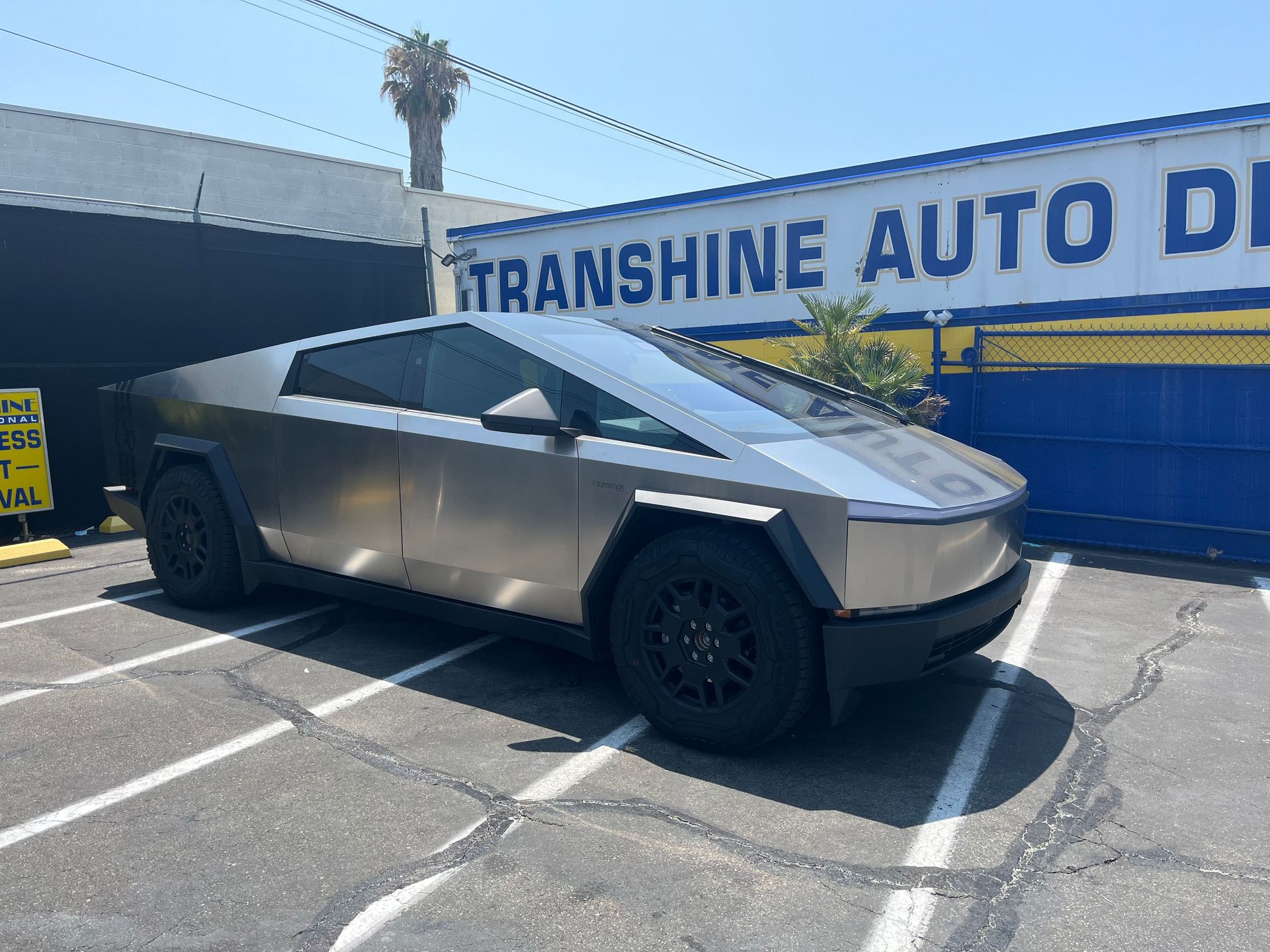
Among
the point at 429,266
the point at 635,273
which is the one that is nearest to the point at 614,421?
the point at 635,273

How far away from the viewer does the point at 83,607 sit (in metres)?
5.56

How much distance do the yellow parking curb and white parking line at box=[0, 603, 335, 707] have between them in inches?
127

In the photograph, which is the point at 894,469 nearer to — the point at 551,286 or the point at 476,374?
the point at 476,374

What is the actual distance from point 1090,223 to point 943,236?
129 cm

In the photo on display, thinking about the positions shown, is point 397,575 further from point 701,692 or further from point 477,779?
point 701,692

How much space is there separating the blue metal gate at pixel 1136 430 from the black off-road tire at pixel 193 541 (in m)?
6.71

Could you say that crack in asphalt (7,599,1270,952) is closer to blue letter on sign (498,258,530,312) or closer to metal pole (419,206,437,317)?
blue letter on sign (498,258,530,312)

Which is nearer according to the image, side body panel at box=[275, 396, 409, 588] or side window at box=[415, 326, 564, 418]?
side window at box=[415, 326, 564, 418]

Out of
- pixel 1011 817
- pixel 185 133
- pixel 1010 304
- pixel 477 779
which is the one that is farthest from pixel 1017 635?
pixel 185 133

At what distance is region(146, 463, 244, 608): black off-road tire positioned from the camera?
4.93 meters

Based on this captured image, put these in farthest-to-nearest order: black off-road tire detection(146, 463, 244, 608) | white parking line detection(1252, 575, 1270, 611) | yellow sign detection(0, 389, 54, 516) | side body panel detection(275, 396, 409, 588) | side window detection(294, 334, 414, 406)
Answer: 1. yellow sign detection(0, 389, 54, 516)
2. white parking line detection(1252, 575, 1270, 611)
3. black off-road tire detection(146, 463, 244, 608)
4. side window detection(294, 334, 414, 406)
5. side body panel detection(275, 396, 409, 588)

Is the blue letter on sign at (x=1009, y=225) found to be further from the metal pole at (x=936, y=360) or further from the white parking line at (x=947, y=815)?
the white parking line at (x=947, y=815)

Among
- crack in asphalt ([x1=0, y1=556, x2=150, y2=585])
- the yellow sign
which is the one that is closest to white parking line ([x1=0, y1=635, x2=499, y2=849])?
crack in asphalt ([x1=0, y1=556, x2=150, y2=585])

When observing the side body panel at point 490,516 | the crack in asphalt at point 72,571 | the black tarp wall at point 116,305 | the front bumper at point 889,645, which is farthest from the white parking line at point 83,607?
the front bumper at point 889,645
